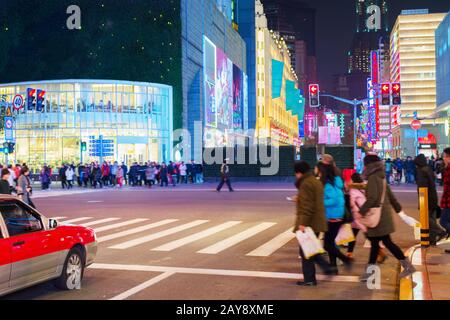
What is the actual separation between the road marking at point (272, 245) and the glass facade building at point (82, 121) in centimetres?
4283

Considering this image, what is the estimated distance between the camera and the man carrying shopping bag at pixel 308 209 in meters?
7.53

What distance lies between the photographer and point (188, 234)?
1338 centimetres

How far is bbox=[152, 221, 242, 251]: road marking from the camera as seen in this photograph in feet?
37.4

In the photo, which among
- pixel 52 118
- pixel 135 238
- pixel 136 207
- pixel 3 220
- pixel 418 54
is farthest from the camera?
pixel 418 54

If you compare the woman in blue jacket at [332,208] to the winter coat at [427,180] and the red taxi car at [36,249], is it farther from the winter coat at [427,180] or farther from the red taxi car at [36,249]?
the red taxi car at [36,249]

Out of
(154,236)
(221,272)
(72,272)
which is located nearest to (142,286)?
(72,272)

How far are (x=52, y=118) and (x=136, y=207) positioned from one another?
1450 inches

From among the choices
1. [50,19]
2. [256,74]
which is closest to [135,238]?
[50,19]

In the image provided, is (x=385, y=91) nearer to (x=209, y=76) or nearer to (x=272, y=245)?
(x=272, y=245)

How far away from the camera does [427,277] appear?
7922 mm

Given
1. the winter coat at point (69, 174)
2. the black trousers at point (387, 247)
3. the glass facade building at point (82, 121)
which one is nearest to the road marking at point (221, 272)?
the black trousers at point (387, 247)

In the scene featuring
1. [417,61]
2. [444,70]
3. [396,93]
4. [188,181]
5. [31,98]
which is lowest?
[188,181]

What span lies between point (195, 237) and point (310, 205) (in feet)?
18.8

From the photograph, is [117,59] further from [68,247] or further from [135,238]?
[68,247]
